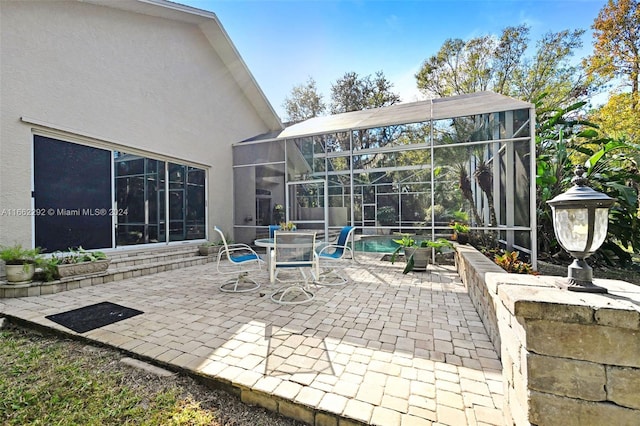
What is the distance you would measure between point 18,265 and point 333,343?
4699 millimetres

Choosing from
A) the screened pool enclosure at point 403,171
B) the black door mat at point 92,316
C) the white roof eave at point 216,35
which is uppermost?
the white roof eave at point 216,35

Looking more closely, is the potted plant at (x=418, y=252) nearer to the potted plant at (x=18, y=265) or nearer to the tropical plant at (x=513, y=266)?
the tropical plant at (x=513, y=266)

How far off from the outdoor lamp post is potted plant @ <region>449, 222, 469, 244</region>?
512 centimetres

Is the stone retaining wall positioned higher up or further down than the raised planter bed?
higher up

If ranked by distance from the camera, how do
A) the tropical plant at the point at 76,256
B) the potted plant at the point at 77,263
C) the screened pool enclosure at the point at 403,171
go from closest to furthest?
the potted plant at the point at 77,263, the tropical plant at the point at 76,256, the screened pool enclosure at the point at 403,171

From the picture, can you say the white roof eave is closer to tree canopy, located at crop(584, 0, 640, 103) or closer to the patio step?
the patio step

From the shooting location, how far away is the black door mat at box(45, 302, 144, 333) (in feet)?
9.81

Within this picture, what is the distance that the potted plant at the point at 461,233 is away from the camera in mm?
6172

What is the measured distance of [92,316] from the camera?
3.24 m

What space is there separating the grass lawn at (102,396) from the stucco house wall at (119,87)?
337cm

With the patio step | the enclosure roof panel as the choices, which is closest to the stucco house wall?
the patio step

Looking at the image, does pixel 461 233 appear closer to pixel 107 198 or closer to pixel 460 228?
pixel 460 228

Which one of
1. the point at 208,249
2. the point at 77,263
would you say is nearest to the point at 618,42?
the point at 208,249

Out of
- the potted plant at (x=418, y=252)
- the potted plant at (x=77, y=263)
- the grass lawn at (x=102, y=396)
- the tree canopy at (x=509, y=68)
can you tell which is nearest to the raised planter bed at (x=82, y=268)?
the potted plant at (x=77, y=263)
